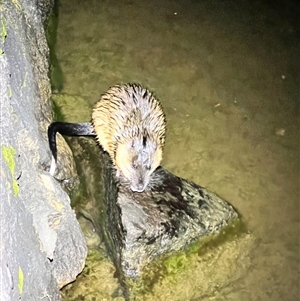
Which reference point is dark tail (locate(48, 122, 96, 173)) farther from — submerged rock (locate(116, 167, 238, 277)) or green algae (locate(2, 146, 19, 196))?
green algae (locate(2, 146, 19, 196))

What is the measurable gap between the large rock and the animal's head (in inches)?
13.9

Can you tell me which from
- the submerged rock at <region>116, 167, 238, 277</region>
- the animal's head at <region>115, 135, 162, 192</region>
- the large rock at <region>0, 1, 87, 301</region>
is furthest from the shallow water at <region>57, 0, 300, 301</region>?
the large rock at <region>0, 1, 87, 301</region>

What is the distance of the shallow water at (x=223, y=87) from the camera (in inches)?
167

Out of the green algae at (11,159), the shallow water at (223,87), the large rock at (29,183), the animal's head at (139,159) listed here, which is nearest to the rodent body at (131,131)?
the animal's head at (139,159)

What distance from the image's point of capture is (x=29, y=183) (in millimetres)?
3086

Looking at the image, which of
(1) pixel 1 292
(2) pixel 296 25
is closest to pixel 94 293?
(1) pixel 1 292

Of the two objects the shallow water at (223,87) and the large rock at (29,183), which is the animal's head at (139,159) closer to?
the large rock at (29,183)

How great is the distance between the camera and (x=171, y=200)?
398 cm

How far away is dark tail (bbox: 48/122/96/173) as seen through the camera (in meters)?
3.60

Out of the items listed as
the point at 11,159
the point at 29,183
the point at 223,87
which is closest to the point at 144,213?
the point at 29,183

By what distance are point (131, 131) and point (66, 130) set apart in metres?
0.38

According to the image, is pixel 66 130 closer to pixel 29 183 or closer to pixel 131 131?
pixel 131 131

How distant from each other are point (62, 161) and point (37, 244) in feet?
3.10

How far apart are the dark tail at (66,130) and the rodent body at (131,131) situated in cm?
7
